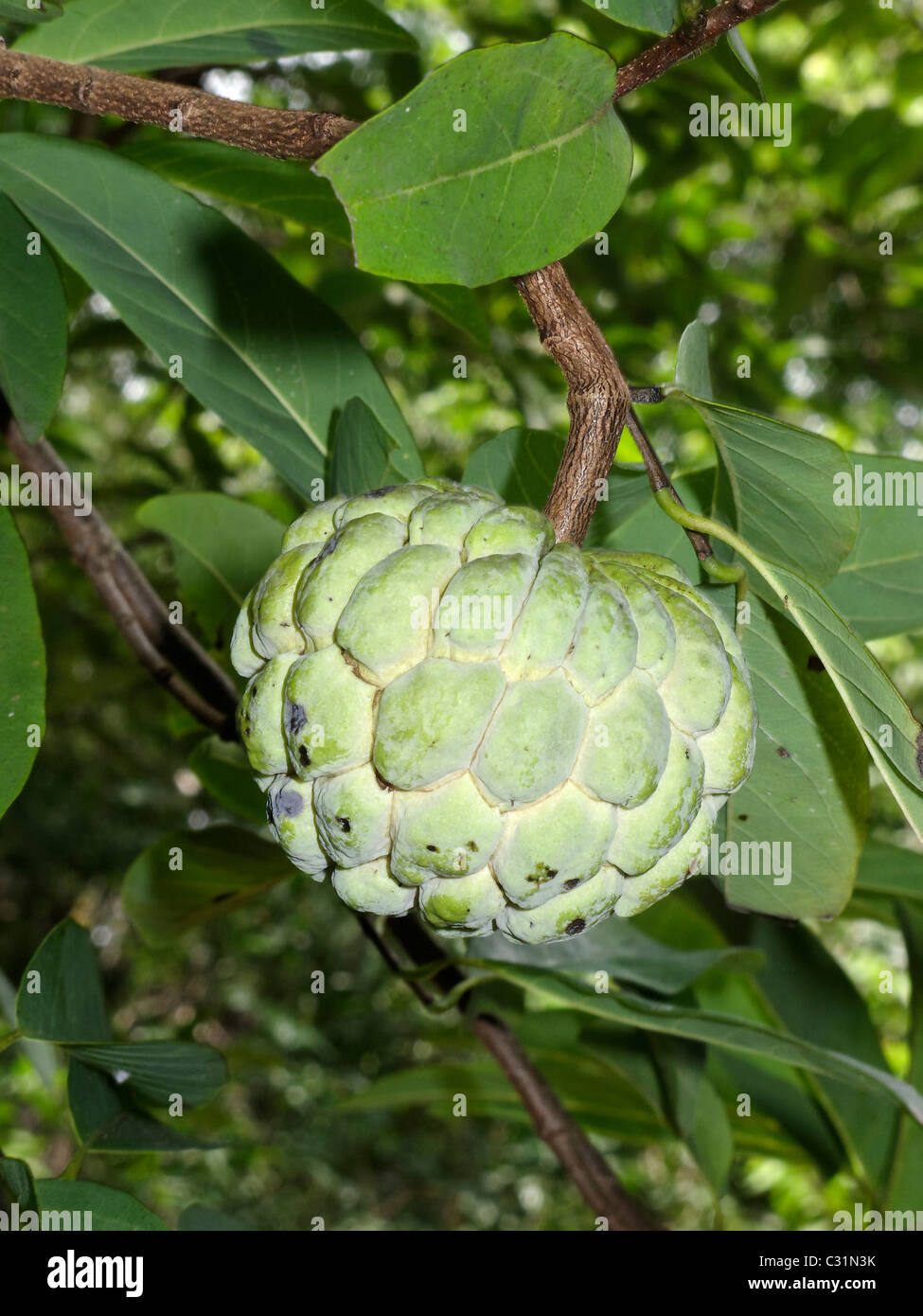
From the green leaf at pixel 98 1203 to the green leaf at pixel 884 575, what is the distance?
895 mm

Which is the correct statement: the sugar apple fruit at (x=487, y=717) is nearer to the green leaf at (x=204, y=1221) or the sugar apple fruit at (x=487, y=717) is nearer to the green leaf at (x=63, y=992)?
the green leaf at (x=63, y=992)

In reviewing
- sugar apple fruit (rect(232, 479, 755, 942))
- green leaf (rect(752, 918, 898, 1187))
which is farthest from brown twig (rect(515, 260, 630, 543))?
green leaf (rect(752, 918, 898, 1187))

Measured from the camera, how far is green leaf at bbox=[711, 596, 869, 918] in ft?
2.81

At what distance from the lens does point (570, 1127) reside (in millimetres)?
1381

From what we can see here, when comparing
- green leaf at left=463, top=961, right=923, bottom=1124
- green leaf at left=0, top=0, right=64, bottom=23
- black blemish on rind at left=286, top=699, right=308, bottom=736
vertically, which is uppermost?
green leaf at left=0, top=0, right=64, bottom=23

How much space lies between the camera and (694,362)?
0.82 meters

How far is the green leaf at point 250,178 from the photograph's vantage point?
1236 millimetres

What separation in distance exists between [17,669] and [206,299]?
46cm

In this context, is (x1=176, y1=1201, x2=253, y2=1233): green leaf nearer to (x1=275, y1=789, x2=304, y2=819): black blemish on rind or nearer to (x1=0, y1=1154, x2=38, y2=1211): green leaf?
(x1=0, y1=1154, x2=38, y2=1211): green leaf

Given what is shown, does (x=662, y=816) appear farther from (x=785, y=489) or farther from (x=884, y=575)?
(x=884, y=575)

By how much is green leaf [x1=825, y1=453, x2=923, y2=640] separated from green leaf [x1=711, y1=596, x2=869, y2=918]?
0.98 feet

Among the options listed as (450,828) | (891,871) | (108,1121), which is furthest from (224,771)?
(891,871)
